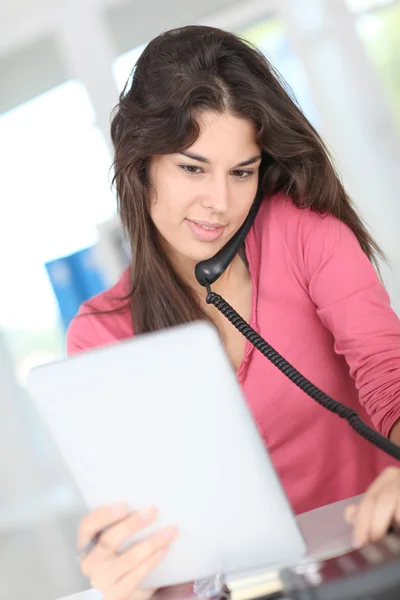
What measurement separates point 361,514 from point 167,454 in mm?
233

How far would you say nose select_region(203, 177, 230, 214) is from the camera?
1391 millimetres

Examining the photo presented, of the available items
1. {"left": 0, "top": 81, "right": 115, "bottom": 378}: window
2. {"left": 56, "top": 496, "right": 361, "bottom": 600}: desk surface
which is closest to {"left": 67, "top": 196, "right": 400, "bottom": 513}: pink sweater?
{"left": 56, "top": 496, "right": 361, "bottom": 600}: desk surface

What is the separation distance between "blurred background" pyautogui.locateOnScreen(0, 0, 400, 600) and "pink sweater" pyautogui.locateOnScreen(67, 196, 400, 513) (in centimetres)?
180

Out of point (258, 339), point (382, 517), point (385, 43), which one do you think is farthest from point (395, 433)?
point (385, 43)

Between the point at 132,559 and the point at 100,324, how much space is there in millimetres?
695

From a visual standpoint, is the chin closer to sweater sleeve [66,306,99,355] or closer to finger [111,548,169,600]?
sweater sleeve [66,306,99,355]

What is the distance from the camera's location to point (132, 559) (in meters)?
0.95

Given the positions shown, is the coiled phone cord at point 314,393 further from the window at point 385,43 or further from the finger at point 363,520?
the window at point 385,43

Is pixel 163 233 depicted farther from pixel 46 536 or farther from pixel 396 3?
pixel 46 536

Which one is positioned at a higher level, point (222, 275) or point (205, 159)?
point (205, 159)

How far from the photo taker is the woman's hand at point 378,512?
866mm

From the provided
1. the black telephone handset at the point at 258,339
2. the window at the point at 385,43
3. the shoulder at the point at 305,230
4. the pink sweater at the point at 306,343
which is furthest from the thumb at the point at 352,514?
the window at the point at 385,43

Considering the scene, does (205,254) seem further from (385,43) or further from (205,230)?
(385,43)

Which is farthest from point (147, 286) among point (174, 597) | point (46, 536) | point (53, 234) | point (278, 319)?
point (46, 536)
